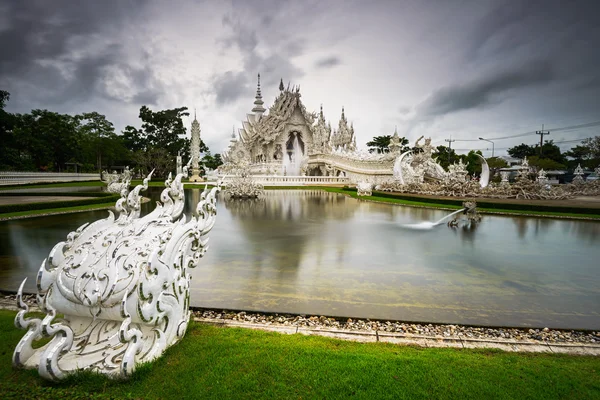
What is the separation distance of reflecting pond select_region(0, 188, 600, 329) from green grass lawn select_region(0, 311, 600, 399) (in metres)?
0.95

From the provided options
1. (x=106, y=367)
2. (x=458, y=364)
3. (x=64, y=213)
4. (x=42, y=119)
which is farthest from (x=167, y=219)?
(x=42, y=119)

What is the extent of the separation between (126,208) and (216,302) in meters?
1.71

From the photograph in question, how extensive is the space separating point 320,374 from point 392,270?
3.58m

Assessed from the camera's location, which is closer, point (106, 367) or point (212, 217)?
point (106, 367)

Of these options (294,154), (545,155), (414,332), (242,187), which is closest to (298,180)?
(294,154)

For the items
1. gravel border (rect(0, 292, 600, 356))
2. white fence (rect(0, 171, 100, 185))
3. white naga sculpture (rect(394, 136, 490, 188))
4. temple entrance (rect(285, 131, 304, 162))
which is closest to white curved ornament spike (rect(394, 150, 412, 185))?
white naga sculpture (rect(394, 136, 490, 188))

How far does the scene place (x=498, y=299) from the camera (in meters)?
4.60

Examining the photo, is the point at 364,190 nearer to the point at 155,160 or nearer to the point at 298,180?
the point at 298,180

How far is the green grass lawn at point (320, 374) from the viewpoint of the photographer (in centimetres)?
240

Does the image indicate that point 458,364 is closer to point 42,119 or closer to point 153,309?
point 153,309

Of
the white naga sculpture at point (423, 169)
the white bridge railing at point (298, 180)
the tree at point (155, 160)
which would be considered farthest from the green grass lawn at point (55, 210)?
the tree at point (155, 160)

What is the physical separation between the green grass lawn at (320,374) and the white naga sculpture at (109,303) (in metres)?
0.15

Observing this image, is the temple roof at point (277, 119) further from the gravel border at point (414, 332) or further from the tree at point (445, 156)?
the gravel border at point (414, 332)

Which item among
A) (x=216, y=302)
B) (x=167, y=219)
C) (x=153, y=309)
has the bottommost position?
(x=216, y=302)
